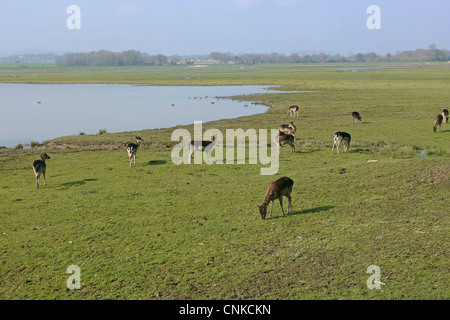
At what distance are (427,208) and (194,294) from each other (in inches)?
363

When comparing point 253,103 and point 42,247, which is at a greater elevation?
point 253,103

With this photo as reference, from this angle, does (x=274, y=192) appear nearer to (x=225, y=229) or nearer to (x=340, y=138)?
(x=225, y=229)

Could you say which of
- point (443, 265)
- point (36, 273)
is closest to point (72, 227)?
point (36, 273)

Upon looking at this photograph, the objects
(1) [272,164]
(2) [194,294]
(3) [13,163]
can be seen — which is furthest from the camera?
(3) [13,163]

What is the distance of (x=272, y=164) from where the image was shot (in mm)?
24078

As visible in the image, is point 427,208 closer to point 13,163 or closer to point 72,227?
point 72,227
